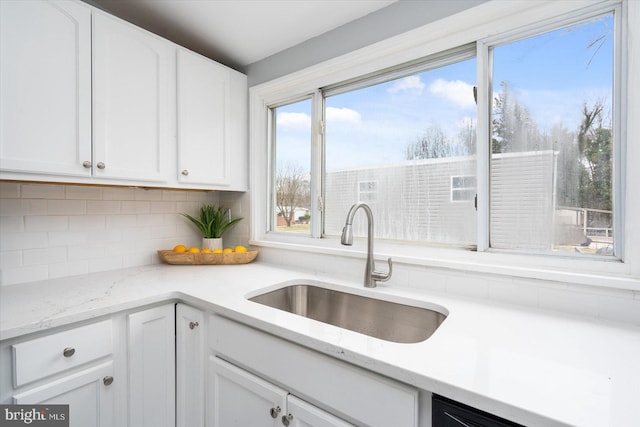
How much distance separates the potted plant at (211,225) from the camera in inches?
85.2

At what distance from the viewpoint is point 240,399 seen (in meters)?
1.19

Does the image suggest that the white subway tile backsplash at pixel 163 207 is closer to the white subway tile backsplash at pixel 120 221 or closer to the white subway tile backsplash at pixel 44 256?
the white subway tile backsplash at pixel 120 221

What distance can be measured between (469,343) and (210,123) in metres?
1.83

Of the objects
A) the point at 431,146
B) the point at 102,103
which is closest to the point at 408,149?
the point at 431,146

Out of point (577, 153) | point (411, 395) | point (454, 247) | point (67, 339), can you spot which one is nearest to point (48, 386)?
point (67, 339)

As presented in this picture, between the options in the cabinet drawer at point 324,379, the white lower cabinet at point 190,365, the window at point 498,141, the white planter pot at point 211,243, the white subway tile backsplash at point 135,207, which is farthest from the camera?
the white planter pot at point 211,243

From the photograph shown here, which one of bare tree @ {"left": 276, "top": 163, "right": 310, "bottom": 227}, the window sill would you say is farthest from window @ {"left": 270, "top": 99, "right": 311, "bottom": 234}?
the window sill

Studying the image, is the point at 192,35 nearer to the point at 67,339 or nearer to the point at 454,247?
the point at 67,339

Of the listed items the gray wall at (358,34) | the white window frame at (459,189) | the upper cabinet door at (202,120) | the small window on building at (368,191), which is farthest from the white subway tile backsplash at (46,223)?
the white window frame at (459,189)

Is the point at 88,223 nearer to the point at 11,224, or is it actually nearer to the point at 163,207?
the point at 11,224

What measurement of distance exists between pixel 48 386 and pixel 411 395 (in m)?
1.25

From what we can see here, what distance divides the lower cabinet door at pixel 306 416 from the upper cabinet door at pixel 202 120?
1366 mm

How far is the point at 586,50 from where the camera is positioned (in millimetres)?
1165

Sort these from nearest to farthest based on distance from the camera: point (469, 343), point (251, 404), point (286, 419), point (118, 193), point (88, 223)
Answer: point (469, 343), point (286, 419), point (251, 404), point (88, 223), point (118, 193)
